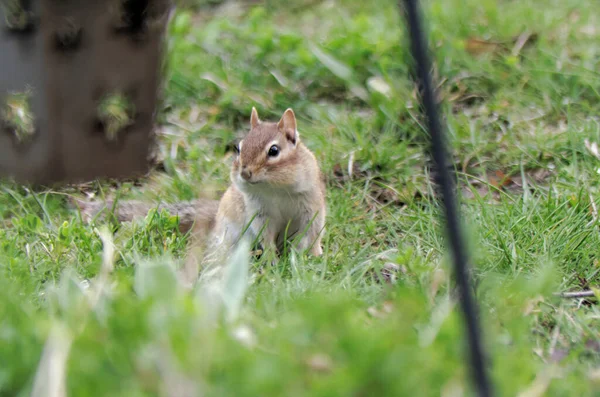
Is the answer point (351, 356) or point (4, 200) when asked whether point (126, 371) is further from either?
point (4, 200)

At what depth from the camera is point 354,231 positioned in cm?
318

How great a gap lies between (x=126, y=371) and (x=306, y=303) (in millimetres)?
360

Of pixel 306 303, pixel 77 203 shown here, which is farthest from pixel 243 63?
pixel 306 303

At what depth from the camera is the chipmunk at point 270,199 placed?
3047 mm

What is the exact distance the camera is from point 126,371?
1.55 m

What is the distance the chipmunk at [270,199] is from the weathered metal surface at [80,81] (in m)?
0.32

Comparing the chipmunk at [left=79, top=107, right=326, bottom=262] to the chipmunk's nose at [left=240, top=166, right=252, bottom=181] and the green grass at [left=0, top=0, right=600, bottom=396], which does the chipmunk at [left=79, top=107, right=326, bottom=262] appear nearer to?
the chipmunk's nose at [left=240, top=166, right=252, bottom=181]

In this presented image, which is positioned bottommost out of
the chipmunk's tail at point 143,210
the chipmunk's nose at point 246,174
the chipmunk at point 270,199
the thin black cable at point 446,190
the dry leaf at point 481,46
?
the dry leaf at point 481,46

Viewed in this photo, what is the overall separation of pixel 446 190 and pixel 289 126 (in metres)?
1.94

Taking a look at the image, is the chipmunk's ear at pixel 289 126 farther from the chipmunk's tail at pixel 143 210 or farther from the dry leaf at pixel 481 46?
the dry leaf at pixel 481 46

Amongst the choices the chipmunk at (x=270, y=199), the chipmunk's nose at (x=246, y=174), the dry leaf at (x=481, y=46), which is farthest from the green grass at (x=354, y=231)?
the chipmunk's nose at (x=246, y=174)

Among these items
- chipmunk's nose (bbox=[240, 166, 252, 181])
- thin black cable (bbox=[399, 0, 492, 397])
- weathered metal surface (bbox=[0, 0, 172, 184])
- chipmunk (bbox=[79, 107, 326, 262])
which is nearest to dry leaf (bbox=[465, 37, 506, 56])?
chipmunk (bbox=[79, 107, 326, 262])

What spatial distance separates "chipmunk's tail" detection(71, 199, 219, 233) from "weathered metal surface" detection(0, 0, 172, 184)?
199mm

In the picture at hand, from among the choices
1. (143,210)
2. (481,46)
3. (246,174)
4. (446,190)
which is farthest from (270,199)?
(481,46)
